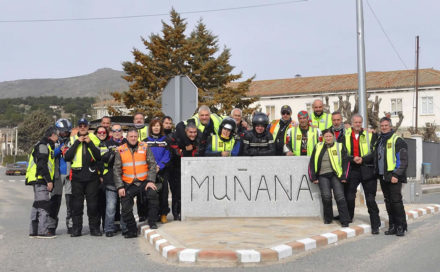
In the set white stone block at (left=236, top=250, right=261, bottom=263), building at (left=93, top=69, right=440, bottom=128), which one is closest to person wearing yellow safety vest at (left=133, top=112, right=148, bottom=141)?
white stone block at (left=236, top=250, right=261, bottom=263)

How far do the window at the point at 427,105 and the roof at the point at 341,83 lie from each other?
55.5 inches

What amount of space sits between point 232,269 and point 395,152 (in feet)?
13.4

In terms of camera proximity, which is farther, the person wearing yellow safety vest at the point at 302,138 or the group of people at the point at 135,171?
the person wearing yellow safety vest at the point at 302,138

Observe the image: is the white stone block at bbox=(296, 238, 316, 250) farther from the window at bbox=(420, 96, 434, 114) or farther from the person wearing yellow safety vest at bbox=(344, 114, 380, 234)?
the window at bbox=(420, 96, 434, 114)

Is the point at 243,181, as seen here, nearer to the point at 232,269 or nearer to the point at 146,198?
the point at 146,198

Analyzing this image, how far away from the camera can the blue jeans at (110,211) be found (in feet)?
33.0

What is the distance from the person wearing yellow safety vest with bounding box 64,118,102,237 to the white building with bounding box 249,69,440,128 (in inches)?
1929

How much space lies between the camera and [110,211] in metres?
10.1

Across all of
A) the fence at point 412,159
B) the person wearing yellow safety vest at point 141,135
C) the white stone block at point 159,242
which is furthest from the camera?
the fence at point 412,159

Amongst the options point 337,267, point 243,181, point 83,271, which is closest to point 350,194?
point 243,181

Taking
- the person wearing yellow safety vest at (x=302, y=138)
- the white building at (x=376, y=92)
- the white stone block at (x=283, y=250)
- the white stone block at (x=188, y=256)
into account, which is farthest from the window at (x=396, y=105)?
the white stone block at (x=188, y=256)

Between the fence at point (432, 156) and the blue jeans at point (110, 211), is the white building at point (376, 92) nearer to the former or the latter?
the fence at point (432, 156)

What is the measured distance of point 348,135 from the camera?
10258mm

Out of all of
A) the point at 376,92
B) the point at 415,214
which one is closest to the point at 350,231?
the point at 415,214
